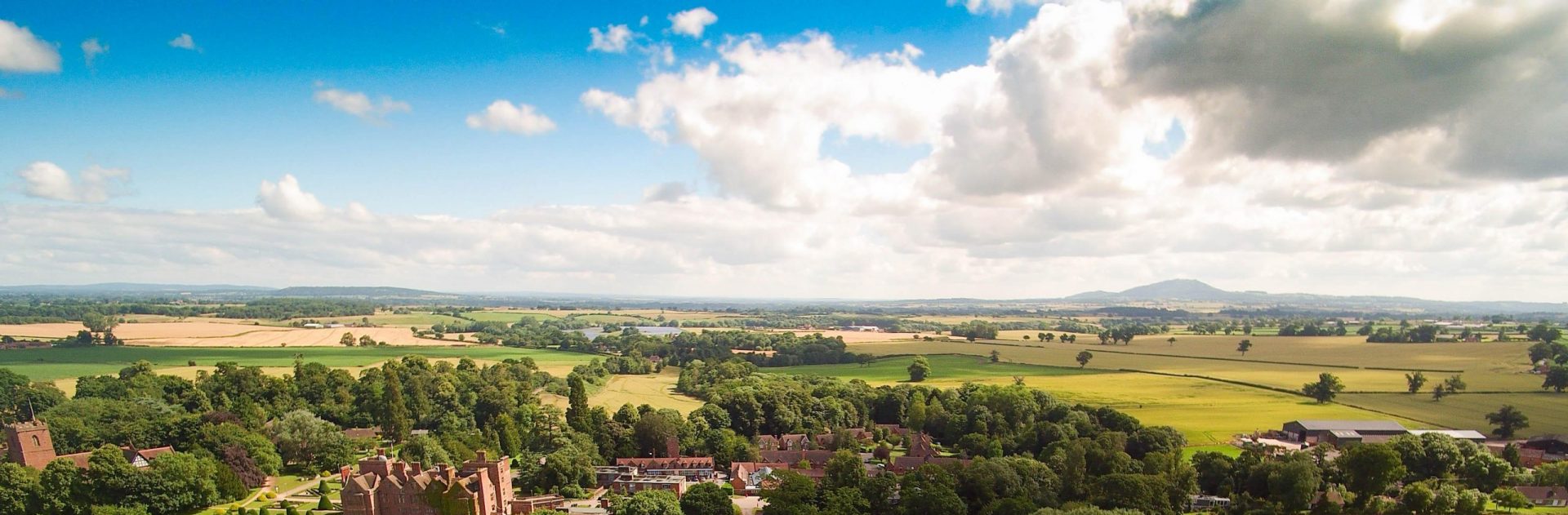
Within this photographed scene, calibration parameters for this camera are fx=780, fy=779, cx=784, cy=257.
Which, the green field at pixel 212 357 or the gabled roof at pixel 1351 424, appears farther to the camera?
the green field at pixel 212 357

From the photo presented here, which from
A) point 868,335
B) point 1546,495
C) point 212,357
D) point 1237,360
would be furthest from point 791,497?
point 868,335

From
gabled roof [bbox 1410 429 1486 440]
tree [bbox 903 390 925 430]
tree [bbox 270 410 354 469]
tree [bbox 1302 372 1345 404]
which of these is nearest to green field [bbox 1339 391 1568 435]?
tree [bbox 1302 372 1345 404]

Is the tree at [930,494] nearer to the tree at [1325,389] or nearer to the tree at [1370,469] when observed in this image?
the tree at [1370,469]

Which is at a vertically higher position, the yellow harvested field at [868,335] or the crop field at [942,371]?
the yellow harvested field at [868,335]

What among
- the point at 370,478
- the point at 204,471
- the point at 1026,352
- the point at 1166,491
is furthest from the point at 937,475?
the point at 1026,352

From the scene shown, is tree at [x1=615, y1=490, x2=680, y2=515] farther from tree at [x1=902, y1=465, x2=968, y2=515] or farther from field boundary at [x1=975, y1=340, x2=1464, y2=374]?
field boundary at [x1=975, y1=340, x2=1464, y2=374]

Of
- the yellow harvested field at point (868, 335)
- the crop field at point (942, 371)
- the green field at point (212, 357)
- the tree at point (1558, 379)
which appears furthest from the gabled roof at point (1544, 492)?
the yellow harvested field at point (868, 335)

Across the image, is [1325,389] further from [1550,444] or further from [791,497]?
[791,497]
